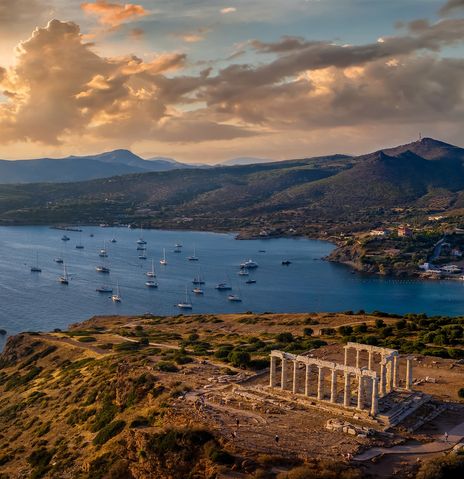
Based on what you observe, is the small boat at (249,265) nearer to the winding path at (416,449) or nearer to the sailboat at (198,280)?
the sailboat at (198,280)

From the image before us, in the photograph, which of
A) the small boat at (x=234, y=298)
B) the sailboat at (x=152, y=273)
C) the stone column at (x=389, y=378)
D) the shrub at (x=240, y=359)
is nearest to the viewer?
the stone column at (x=389, y=378)

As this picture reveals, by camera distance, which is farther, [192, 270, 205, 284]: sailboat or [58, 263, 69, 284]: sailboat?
[192, 270, 205, 284]: sailboat

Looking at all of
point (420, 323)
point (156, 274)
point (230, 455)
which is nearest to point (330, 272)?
point (156, 274)

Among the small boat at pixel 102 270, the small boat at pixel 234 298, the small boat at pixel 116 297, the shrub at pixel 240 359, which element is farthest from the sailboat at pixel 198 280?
the shrub at pixel 240 359

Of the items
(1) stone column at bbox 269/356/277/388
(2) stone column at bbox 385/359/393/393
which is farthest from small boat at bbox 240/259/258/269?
(1) stone column at bbox 269/356/277/388

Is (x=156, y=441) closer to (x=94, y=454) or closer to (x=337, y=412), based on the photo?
(x=94, y=454)

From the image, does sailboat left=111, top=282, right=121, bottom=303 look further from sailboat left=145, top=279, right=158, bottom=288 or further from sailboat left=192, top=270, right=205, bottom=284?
sailboat left=192, top=270, right=205, bottom=284
